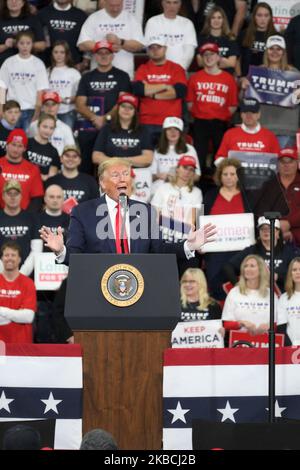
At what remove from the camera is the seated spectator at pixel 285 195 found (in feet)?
41.7

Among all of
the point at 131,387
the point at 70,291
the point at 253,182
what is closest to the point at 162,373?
the point at 131,387

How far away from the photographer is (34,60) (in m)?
14.3

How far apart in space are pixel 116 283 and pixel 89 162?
7032mm

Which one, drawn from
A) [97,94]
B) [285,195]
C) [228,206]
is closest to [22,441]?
[228,206]

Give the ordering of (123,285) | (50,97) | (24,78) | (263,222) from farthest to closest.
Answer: (24,78) → (50,97) → (263,222) → (123,285)

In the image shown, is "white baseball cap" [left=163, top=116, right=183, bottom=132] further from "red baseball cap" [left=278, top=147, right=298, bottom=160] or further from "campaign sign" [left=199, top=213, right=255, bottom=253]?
"campaign sign" [left=199, top=213, right=255, bottom=253]

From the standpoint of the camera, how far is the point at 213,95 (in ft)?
46.3

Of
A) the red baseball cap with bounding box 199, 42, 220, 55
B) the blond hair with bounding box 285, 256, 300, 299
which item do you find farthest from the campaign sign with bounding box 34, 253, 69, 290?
the red baseball cap with bounding box 199, 42, 220, 55

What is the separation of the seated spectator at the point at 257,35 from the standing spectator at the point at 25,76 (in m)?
2.41

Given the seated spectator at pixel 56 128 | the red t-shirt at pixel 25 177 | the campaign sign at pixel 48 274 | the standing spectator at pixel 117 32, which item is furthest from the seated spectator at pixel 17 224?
the standing spectator at pixel 117 32

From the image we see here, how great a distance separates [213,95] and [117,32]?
145 centimetres

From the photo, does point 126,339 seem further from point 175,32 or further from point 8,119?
point 175,32

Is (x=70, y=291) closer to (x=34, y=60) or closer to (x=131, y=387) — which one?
(x=131, y=387)
